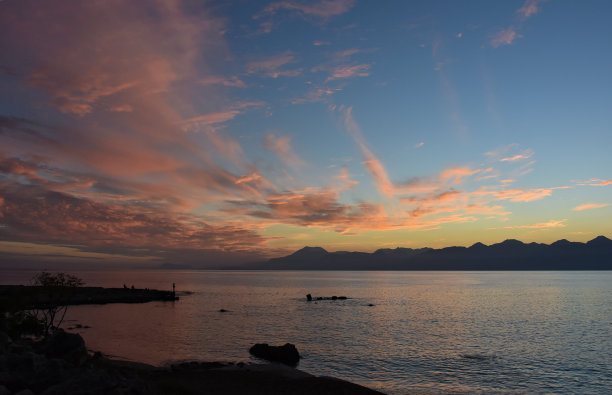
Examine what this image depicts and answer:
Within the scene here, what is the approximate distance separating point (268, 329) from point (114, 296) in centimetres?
6934

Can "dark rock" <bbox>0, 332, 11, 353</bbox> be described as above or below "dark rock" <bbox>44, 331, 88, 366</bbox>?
above

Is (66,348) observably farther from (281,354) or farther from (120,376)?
(281,354)

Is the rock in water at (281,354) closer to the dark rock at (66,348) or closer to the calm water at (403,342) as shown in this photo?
the calm water at (403,342)

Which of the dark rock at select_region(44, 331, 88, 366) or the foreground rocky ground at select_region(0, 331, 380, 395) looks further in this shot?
the dark rock at select_region(44, 331, 88, 366)

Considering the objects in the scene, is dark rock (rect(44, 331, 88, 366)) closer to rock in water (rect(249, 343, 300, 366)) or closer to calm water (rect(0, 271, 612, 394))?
calm water (rect(0, 271, 612, 394))

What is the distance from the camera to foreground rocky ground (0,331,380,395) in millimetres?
18453

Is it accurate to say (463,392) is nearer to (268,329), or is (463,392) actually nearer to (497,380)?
(497,380)

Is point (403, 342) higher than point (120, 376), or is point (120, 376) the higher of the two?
point (120, 376)

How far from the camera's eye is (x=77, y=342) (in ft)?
92.6

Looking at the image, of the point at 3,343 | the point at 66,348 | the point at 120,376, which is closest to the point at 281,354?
the point at 66,348

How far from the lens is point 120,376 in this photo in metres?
20.7

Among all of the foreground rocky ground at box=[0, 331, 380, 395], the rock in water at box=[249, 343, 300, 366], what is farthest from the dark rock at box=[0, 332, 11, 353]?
the rock in water at box=[249, 343, 300, 366]

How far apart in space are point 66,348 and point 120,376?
9918 mm

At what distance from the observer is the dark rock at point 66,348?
2659 cm
